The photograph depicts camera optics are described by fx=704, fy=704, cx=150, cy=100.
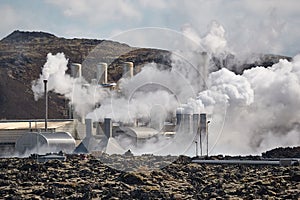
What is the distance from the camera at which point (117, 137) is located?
182 feet

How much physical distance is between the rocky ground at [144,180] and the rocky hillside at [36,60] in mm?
29052

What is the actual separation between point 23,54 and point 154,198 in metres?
107

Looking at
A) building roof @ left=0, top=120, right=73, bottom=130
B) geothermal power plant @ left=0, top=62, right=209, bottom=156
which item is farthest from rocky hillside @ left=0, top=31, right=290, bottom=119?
geothermal power plant @ left=0, top=62, right=209, bottom=156

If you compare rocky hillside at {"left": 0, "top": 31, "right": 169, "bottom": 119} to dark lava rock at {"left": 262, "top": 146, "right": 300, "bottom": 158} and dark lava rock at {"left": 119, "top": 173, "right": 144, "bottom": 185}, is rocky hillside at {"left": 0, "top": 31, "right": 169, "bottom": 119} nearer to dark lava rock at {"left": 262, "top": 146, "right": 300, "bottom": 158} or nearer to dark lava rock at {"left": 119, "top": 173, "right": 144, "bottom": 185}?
dark lava rock at {"left": 262, "top": 146, "right": 300, "bottom": 158}

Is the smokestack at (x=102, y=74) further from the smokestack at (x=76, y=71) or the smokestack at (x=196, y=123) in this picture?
Answer: the smokestack at (x=196, y=123)

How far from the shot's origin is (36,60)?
120 m

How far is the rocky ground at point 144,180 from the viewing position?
27.0 m

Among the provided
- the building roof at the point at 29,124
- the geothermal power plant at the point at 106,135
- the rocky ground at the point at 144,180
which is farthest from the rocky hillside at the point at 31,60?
the rocky ground at the point at 144,180

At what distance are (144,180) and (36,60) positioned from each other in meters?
92.0

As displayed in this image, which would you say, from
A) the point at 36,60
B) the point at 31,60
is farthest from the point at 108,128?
the point at 31,60

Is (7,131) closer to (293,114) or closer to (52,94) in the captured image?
(293,114)

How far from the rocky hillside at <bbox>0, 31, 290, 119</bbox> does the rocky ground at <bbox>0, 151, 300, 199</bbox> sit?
1144 inches

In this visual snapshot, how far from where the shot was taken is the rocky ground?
88.6 ft

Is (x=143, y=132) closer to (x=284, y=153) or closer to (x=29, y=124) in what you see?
(x=284, y=153)
